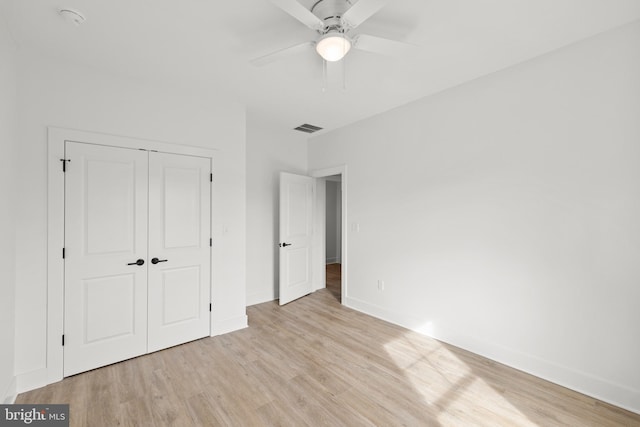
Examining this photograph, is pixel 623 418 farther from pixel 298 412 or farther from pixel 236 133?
pixel 236 133

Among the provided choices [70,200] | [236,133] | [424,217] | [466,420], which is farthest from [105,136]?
[466,420]

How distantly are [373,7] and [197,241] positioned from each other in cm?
275

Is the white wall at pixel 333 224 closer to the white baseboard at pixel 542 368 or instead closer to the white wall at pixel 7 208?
the white baseboard at pixel 542 368

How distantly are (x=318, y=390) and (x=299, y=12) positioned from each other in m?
2.68

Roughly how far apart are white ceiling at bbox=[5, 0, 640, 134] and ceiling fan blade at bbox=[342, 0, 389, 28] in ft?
Result: 1.07

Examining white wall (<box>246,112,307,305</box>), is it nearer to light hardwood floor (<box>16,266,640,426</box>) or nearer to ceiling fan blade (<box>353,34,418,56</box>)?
light hardwood floor (<box>16,266,640,426</box>)

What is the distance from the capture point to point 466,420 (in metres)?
1.86

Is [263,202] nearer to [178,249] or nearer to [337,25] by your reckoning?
[178,249]

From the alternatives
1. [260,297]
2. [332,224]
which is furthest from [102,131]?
[332,224]

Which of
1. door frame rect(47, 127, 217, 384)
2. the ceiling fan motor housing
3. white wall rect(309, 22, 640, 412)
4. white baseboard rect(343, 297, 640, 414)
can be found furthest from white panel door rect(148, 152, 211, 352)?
white baseboard rect(343, 297, 640, 414)

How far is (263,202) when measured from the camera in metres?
4.35

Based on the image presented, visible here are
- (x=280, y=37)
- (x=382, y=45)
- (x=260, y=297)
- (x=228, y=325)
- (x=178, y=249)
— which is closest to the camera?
(x=382, y=45)

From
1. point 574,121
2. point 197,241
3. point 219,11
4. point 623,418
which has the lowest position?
point 623,418

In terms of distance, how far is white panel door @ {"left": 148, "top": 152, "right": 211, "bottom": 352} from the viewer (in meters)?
2.80
